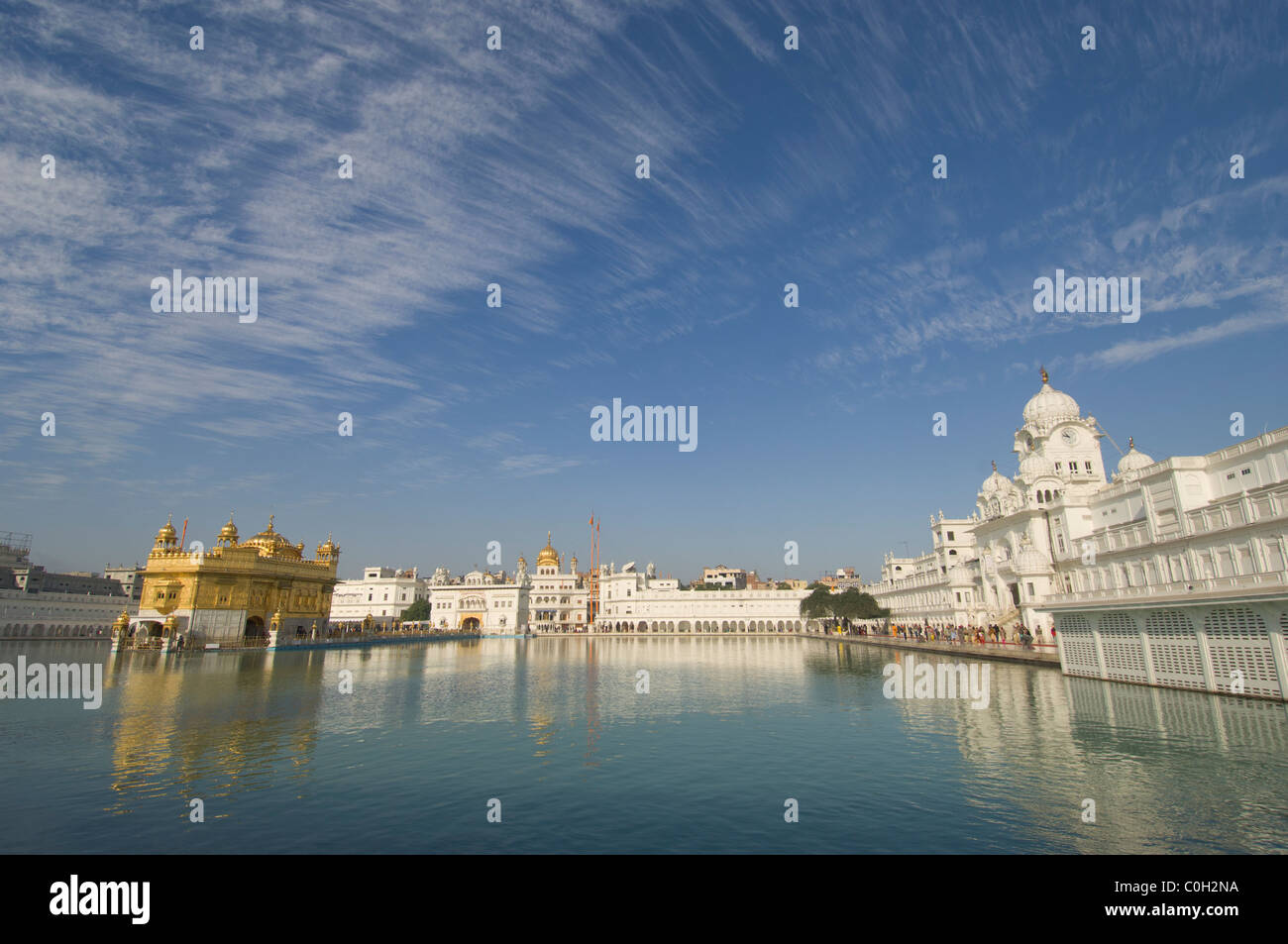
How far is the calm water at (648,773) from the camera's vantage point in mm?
10953

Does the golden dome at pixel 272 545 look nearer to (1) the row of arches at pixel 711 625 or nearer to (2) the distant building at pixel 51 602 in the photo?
(2) the distant building at pixel 51 602

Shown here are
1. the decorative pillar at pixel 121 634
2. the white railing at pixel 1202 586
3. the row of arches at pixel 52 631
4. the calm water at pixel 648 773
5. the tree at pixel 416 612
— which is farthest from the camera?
the tree at pixel 416 612

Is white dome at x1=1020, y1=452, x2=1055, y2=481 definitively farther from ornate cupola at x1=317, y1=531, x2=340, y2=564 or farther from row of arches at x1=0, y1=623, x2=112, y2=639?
row of arches at x1=0, y1=623, x2=112, y2=639

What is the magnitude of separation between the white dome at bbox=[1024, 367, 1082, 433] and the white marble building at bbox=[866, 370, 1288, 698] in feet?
0.86

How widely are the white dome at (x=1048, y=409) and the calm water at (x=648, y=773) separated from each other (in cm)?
2902

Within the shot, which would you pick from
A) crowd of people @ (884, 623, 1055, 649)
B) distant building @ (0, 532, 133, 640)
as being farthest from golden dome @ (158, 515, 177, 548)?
crowd of people @ (884, 623, 1055, 649)

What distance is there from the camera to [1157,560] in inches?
1125

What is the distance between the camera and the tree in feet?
381

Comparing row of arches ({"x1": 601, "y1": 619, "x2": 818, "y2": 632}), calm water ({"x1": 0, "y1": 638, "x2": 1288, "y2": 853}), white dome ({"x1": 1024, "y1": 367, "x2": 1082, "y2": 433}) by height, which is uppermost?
white dome ({"x1": 1024, "y1": 367, "x2": 1082, "y2": 433})

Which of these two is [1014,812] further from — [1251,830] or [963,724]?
[963,724]

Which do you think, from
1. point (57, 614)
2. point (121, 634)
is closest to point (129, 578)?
Answer: point (57, 614)

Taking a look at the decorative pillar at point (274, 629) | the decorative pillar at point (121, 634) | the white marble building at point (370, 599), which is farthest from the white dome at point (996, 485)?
the white marble building at point (370, 599)
